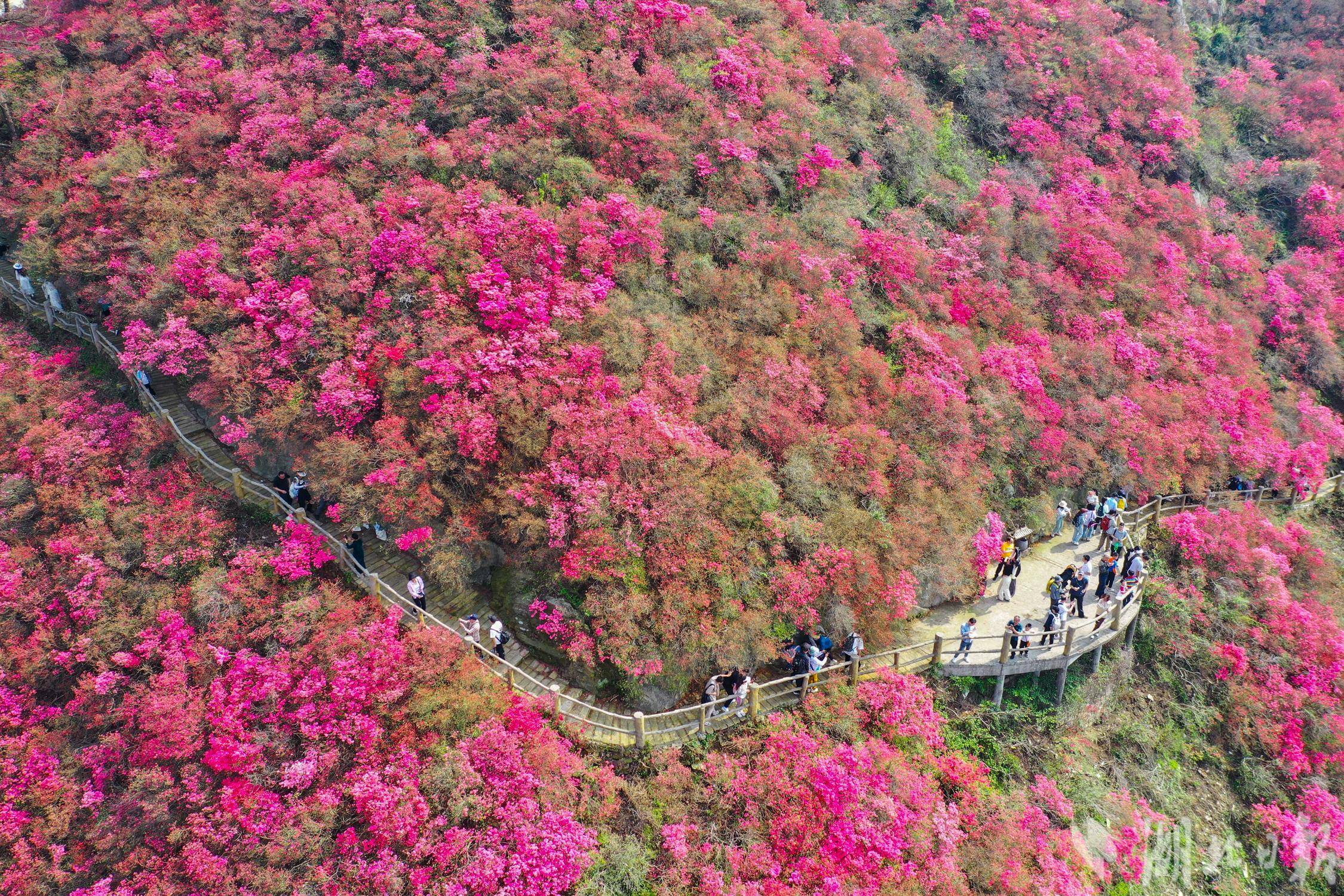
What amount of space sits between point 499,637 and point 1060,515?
1381cm

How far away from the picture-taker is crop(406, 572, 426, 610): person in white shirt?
15.0 m

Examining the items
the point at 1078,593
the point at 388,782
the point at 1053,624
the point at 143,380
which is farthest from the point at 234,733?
the point at 1078,593

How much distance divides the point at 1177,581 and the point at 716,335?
13050mm

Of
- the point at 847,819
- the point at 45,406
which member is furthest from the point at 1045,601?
the point at 45,406

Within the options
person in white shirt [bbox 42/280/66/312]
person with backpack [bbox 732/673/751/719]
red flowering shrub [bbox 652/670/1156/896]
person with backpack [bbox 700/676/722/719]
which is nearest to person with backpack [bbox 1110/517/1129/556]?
red flowering shrub [bbox 652/670/1156/896]

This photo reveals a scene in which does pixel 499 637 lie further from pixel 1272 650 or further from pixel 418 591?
pixel 1272 650

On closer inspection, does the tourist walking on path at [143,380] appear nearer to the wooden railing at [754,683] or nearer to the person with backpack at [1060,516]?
the wooden railing at [754,683]

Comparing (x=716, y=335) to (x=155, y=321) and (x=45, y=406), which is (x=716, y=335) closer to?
(x=155, y=321)

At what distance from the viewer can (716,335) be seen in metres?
17.5

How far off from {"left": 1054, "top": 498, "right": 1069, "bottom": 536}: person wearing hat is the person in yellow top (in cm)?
250

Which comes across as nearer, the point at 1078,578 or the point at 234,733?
the point at 234,733

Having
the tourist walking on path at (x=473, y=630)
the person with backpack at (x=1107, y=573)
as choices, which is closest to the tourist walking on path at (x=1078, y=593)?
the person with backpack at (x=1107, y=573)

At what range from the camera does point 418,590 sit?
591 inches

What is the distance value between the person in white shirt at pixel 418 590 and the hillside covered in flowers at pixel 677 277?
0.66m
